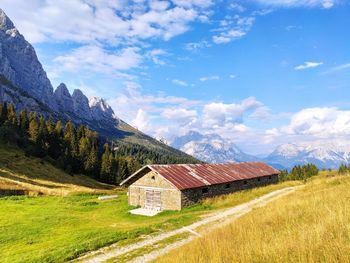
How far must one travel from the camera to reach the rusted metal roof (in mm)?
40438

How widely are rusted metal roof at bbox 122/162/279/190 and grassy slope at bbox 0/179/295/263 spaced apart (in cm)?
294

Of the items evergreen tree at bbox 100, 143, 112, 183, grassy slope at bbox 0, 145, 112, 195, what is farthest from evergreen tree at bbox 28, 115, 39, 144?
evergreen tree at bbox 100, 143, 112, 183

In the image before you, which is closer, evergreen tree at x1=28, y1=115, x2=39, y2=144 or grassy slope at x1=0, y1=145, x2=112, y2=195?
grassy slope at x1=0, y1=145, x2=112, y2=195

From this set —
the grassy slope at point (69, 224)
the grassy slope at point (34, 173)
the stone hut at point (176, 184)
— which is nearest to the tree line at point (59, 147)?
the grassy slope at point (34, 173)

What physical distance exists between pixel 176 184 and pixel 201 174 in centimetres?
810

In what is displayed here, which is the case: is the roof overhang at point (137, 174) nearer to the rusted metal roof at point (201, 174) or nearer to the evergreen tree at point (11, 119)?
the rusted metal roof at point (201, 174)

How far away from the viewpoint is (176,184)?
127 ft

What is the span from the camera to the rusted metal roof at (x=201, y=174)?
40438 mm

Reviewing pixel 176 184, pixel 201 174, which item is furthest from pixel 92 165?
pixel 176 184

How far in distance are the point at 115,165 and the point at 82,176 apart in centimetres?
1520

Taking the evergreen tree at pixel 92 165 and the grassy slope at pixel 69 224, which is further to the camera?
the evergreen tree at pixel 92 165

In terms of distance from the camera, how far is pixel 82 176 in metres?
104

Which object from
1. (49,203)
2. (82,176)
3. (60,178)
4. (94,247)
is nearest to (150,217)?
(94,247)

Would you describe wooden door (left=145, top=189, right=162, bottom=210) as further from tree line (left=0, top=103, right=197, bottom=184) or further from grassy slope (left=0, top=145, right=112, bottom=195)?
tree line (left=0, top=103, right=197, bottom=184)
